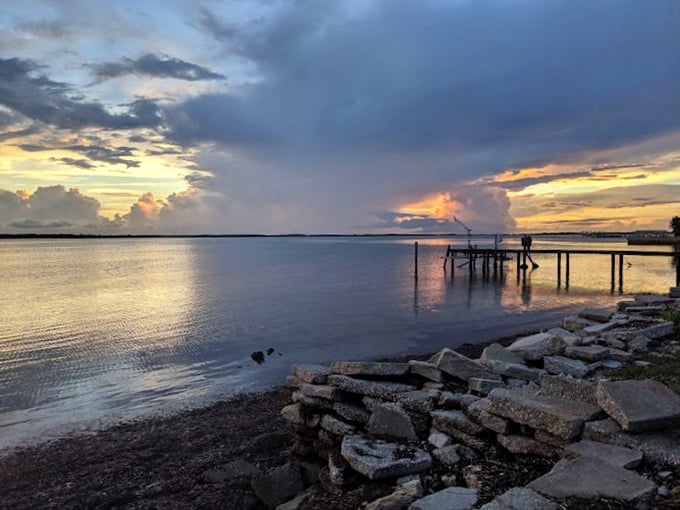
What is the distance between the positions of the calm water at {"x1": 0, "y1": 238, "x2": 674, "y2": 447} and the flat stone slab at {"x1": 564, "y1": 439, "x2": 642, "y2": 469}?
923 cm

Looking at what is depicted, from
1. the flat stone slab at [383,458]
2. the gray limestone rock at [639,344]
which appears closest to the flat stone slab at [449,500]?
the flat stone slab at [383,458]

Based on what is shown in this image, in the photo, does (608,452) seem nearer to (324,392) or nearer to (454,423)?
(454,423)

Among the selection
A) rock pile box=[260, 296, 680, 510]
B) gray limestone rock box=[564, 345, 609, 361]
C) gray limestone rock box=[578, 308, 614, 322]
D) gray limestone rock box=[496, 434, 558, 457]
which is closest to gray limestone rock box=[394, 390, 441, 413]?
rock pile box=[260, 296, 680, 510]

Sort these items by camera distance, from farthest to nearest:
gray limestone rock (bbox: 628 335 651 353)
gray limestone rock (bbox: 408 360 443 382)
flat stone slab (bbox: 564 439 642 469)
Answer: gray limestone rock (bbox: 628 335 651 353) < gray limestone rock (bbox: 408 360 443 382) < flat stone slab (bbox: 564 439 642 469)

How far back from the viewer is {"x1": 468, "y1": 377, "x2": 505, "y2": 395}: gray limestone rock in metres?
6.42

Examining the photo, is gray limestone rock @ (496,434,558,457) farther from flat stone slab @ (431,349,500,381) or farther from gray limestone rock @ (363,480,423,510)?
flat stone slab @ (431,349,500,381)

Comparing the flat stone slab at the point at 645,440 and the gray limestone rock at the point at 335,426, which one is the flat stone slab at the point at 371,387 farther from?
the flat stone slab at the point at 645,440

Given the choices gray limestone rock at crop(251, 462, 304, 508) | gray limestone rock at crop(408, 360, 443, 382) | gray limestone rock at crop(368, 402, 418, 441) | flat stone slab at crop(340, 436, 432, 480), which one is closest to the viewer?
flat stone slab at crop(340, 436, 432, 480)

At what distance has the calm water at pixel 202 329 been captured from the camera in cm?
1229

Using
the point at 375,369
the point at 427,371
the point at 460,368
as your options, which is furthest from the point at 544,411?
the point at 375,369

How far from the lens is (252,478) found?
269 inches

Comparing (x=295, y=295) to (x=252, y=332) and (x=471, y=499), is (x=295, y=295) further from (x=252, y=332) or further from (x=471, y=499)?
(x=471, y=499)

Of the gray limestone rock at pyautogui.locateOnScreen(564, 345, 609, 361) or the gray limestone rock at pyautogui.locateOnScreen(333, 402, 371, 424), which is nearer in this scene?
the gray limestone rock at pyautogui.locateOnScreen(333, 402, 371, 424)

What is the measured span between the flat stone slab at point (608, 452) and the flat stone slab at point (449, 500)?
103 cm
